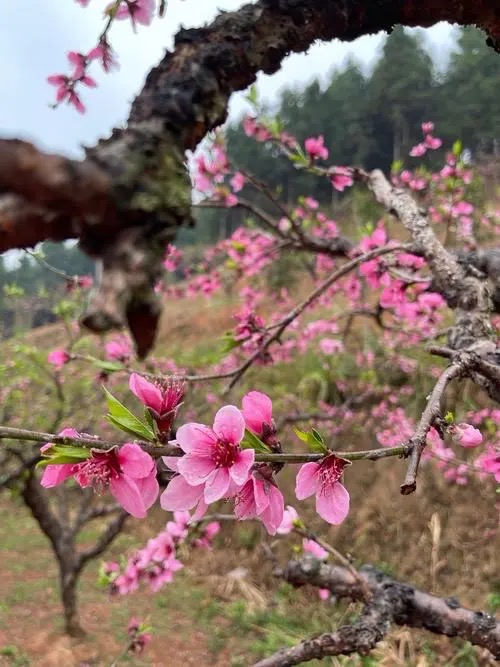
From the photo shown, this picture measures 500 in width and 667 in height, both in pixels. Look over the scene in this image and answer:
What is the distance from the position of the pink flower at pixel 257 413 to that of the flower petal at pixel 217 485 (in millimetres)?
87

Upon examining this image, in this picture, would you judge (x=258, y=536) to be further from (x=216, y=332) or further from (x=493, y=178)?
(x=493, y=178)

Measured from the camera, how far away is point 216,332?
1753 centimetres

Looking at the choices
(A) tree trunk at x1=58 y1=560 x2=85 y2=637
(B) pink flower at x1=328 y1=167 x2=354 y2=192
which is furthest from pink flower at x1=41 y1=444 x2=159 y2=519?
(A) tree trunk at x1=58 y1=560 x2=85 y2=637

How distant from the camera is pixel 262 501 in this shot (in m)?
0.74

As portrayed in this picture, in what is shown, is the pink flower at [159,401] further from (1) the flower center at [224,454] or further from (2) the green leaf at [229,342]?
(2) the green leaf at [229,342]

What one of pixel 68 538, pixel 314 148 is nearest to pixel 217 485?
pixel 314 148

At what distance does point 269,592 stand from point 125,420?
5.96 m

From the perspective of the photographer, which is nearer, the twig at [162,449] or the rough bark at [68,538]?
the twig at [162,449]

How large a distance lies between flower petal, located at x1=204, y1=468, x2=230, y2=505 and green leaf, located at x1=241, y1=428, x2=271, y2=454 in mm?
44

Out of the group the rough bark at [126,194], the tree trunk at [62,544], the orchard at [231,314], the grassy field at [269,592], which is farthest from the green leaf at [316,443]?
the tree trunk at [62,544]

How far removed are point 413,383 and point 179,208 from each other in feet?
21.3

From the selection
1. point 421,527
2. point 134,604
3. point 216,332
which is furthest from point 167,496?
point 216,332

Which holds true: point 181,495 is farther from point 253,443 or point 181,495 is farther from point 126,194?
point 126,194

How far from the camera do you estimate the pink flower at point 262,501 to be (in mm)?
748
